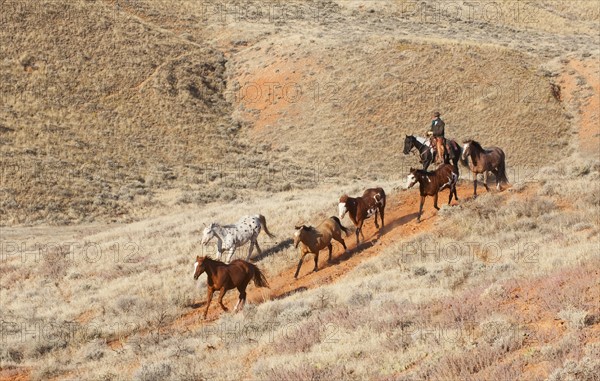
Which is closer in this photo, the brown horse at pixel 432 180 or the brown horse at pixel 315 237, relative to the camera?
the brown horse at pixel 315 237

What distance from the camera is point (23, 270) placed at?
26.3 m

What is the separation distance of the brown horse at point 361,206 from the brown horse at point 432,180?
1203 mm

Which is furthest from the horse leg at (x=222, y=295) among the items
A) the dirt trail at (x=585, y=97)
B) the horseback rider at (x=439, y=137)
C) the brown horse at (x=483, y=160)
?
the dirt trail at (x=585, y=97)

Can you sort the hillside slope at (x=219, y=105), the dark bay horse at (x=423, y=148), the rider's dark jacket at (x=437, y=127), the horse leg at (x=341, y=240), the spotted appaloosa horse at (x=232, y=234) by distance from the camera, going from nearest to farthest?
the horse leg at (x=341, y=240)
the spotted appaloosa horse at (x=232, y=234)
the rider's dark jacket at (x=437, y=127)
the dark bay horse at (x=423, y=148)
the hillside slope at (x=219, y=105)

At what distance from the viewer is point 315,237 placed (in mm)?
20984

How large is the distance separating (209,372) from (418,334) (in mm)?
4069

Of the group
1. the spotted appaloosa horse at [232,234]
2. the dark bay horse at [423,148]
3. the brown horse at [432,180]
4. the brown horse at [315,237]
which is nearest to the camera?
the brown horse at [315,237]

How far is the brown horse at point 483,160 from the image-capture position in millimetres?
25125

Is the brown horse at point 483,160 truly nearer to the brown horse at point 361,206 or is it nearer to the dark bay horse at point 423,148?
the dark bay horse at point 423,148

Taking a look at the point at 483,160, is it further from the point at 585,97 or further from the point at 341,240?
the point at 585,97

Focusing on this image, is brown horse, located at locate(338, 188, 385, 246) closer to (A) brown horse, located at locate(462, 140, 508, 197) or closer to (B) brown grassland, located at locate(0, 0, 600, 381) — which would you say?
(B) brown grassland, located at locate(0, 0, 600, 381)

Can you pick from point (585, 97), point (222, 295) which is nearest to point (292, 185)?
point (585, 97)

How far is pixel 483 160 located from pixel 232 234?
1066 centimetres

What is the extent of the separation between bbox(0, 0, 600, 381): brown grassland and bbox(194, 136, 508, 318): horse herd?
0.85m
